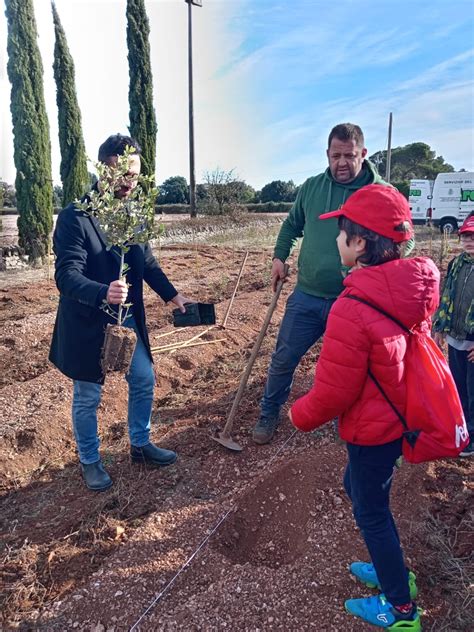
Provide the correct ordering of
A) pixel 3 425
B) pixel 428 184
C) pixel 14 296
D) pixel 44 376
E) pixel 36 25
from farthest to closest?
pixel 428 184
pixel 36 25
pixel 14 296
pixel 44 376
pixel 3 425

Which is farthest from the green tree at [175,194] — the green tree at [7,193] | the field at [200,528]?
the field at [200,528]

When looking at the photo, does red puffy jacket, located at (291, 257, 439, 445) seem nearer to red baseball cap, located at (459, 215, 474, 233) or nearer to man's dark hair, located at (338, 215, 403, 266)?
man's dark hair, located at (338, 215, 403, 266)

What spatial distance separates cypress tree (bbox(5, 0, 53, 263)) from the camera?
11664 mm

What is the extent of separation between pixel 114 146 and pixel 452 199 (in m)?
19.2

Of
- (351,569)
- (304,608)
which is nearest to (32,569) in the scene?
(304,608)

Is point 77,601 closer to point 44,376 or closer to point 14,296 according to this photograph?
point 44,376

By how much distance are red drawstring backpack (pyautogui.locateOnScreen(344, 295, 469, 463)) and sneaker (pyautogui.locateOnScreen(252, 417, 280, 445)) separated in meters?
1.74

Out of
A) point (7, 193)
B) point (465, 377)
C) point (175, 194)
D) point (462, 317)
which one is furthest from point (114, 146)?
point (175, 194)

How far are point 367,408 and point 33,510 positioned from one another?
2.19 metres

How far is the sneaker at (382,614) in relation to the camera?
190cm

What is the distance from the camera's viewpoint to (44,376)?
470 centimetres

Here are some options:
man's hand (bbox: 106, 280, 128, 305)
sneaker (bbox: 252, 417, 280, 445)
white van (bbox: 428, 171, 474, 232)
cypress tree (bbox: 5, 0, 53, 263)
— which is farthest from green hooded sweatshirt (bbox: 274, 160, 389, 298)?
white van (bbox: 428, 171, 474, 232)

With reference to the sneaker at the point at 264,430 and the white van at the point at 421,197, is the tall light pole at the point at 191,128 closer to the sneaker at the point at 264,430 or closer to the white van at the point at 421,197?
the white van at the point at 421,197

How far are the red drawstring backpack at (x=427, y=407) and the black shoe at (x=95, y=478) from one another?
1.94 meters
